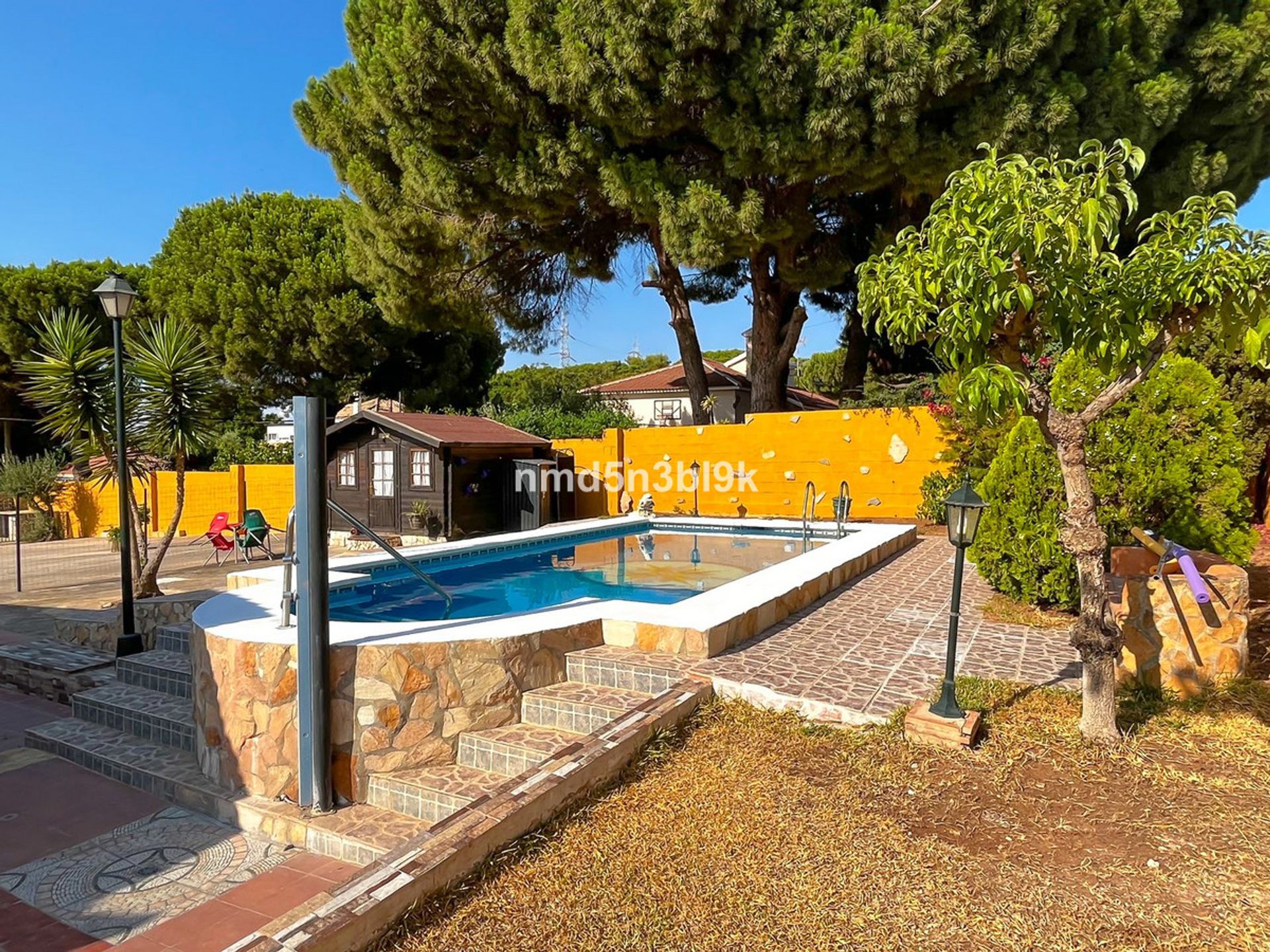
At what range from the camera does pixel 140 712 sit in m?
5.03

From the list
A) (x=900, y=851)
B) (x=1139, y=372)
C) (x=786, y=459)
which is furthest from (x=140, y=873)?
(x=786, y=459)

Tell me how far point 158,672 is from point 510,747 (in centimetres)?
342

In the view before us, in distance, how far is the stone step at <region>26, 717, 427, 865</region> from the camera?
363cm

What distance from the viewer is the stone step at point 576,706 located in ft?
13.5

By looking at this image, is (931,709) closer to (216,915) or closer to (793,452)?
(216,915)

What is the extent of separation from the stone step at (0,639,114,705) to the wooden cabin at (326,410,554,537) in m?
7.52

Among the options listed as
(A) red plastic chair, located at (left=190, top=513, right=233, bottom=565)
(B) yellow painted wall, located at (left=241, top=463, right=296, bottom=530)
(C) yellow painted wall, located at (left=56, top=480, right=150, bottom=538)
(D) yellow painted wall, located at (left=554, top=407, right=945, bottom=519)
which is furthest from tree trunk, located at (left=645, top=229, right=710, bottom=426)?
(C) yellow painted wall, located at (left=56, top=480, right=150, bottom=538)

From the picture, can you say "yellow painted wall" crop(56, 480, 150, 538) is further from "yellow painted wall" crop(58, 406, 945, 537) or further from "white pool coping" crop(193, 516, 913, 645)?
"white pool coping" crop(193, 516, 913, 645)

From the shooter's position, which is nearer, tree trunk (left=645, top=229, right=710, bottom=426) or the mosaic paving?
the mosaic paving

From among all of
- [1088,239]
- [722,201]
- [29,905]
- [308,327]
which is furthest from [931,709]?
[308,327]

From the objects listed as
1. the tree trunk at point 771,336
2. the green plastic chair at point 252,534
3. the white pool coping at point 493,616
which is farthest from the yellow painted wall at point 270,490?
the tree trunk at point 771,336

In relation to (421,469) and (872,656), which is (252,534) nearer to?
(421,469)

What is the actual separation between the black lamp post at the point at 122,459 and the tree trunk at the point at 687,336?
12.1m

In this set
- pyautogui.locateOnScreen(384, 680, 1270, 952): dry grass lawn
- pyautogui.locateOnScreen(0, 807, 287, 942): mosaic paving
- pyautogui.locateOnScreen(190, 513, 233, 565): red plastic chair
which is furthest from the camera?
pyautogui.locateOnScreen(190, 513, 233, 565): red plastic chair
